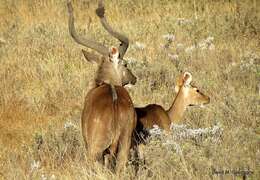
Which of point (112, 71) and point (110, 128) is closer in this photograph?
point (110, 128)

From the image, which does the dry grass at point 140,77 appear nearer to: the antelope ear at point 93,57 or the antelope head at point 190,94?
the antelope head at point 190,94

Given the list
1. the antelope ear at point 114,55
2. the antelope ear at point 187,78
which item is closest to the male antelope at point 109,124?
the antelope ear at point 114,55

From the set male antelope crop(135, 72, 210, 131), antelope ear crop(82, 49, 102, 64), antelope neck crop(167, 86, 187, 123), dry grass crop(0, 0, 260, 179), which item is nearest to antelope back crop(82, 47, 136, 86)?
antelope ear crop(82, 49, 102, 64)

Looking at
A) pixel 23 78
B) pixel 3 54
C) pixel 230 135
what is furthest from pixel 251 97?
pixel 3 54

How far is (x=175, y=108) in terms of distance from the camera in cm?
902

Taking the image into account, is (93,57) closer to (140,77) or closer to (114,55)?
(114,55)

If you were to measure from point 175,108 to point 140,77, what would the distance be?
7.73 ft

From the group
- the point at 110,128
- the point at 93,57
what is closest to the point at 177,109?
the point at 93,57

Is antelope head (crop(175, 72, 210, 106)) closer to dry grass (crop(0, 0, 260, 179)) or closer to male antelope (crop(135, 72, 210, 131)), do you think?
male antelope (crop(135, 72, 210, 131))

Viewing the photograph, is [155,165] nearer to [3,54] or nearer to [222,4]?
[3,54]

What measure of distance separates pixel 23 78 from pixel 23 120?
75.4 inches

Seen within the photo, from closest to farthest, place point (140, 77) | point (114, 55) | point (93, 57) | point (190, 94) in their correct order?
point (114, 55) → point (93, 57) → point (190, 94) → point (140, 77)

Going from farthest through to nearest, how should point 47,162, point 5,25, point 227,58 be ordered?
point 5,25
point 227,58
point 47,162

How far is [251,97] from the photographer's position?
9.25 m
